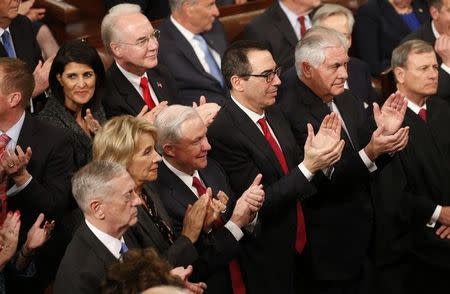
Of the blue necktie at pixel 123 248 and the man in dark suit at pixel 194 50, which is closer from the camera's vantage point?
the blue necktie at pixel 123 248

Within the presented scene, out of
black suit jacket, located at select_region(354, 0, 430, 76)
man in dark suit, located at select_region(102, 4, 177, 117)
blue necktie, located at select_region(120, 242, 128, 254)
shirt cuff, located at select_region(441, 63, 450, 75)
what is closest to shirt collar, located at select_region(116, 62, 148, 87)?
man in dark suit, located at select_region(102, 4, 177, 117)

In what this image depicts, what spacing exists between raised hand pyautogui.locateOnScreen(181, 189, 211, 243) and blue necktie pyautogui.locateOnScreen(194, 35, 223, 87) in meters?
1.72

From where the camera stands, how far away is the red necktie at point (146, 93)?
459cm

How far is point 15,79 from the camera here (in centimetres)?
399

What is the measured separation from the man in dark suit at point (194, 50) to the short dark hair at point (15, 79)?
1.09m

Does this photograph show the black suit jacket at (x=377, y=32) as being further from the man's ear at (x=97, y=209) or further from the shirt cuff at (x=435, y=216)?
the man's ear at (x=97, y=209)

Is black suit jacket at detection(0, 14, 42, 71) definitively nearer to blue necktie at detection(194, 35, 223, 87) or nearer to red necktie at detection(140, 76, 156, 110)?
red necktie at detection(140, 76, 156, 110)

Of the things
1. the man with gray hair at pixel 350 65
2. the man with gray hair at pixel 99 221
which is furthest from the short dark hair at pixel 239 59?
the man with gray hair at pixel 99 221

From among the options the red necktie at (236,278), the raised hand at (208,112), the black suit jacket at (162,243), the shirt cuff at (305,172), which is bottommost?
the red necktie at (236,278)

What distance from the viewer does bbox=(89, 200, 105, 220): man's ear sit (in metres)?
3.25

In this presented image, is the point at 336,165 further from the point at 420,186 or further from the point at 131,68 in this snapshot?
the point at 131,68

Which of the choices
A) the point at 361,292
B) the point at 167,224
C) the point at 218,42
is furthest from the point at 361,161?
the point at 218,42

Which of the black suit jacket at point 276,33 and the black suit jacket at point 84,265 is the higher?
the black suit jacket at point 84,265

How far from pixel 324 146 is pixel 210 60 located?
4.63 feet
